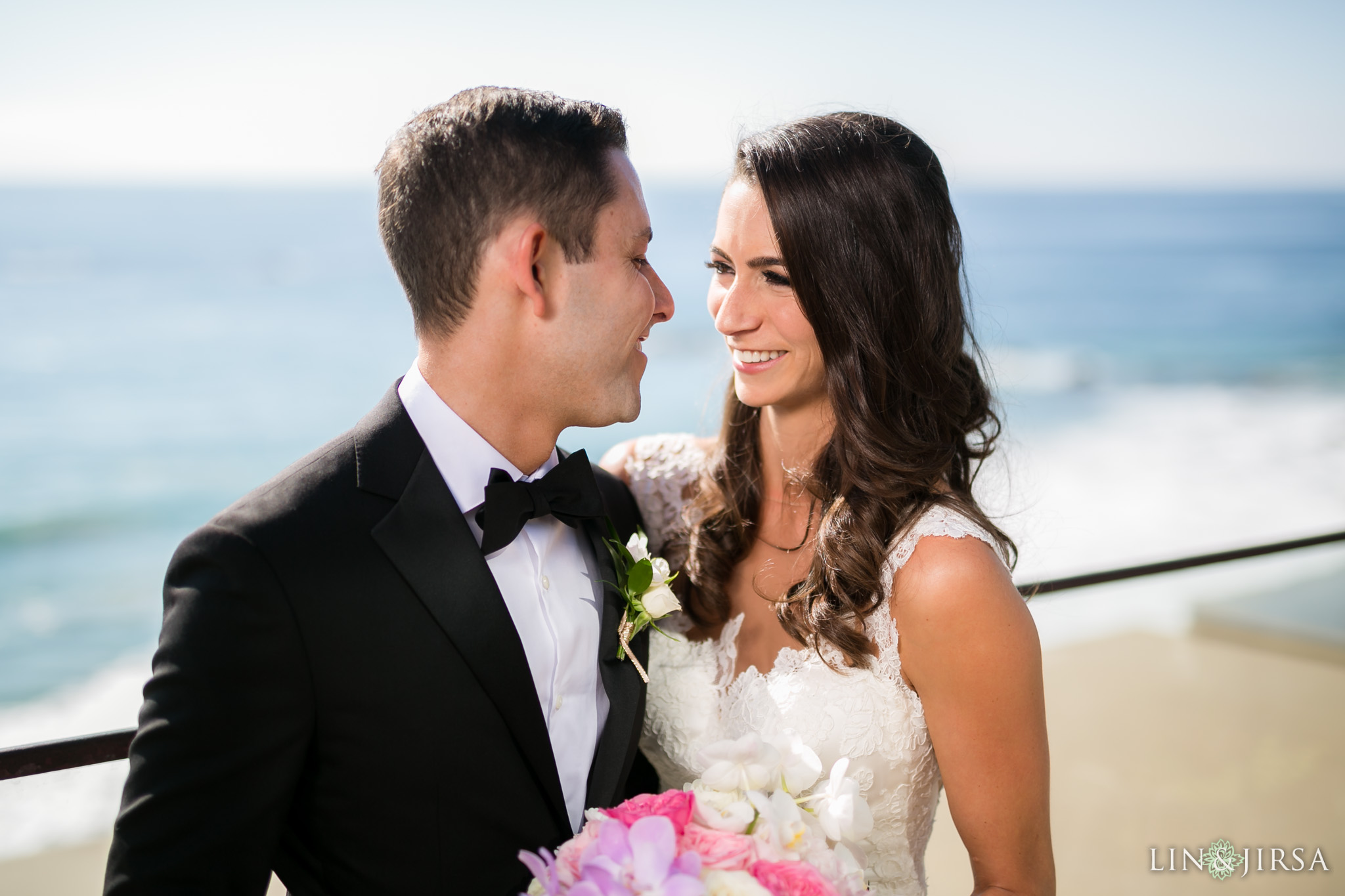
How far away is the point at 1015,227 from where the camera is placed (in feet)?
98.9

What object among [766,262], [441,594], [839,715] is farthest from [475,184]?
[839,715]

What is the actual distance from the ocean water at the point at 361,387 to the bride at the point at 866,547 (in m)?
0.67

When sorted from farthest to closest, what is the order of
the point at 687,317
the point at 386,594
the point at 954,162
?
1. the point at 687,317
2. the point at 954,162
3. the point at 386,594

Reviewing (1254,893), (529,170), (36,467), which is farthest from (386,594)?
(36,467)

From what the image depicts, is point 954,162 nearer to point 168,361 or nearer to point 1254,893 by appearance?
point 1254,893

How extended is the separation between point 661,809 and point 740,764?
212 mm

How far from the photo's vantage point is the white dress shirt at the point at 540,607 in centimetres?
178

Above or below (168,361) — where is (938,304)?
above

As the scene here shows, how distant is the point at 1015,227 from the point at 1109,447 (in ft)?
53.7

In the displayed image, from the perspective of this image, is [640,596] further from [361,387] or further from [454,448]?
[361,387]

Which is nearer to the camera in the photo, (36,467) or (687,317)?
(36,467)

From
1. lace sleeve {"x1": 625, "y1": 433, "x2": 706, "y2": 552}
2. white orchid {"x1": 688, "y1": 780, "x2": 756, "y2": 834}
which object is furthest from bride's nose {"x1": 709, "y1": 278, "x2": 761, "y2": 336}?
white orchid {"x1": 688, "y1": 780, "x2": 756, "y2": 834}

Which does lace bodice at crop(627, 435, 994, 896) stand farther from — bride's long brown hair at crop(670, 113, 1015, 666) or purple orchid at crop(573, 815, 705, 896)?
purple orchid at crop(573, 815, 705, 896)

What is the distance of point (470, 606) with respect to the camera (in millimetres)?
1617
